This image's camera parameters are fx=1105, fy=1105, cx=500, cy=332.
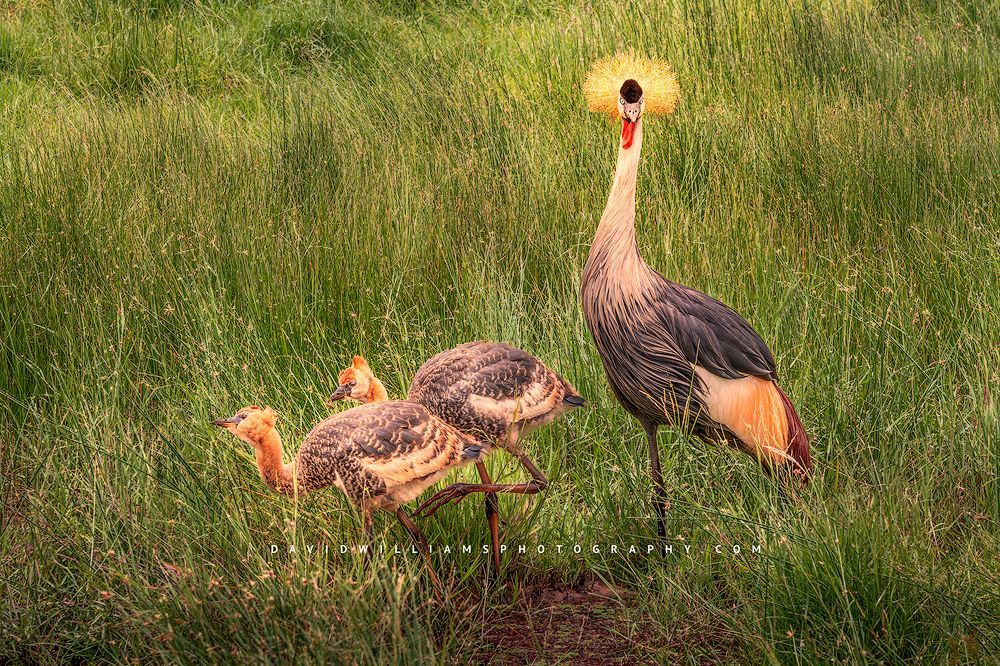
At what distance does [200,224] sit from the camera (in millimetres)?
5570

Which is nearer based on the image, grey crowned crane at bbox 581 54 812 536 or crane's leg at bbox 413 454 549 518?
crane's leg at bbox 413 454 549 518

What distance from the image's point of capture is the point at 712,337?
3607mm

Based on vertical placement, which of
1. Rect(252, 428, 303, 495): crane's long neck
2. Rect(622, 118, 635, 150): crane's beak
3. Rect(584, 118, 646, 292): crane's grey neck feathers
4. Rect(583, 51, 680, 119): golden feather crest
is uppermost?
Rect(583, 51, 680, 119): golden feather crest

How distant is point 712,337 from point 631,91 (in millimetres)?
835

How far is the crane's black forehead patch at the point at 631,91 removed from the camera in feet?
11.5

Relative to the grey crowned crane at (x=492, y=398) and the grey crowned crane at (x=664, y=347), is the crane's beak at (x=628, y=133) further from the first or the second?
the grey crowned crane at (x=492, y=398)

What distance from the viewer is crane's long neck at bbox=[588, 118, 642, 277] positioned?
11.5 feet

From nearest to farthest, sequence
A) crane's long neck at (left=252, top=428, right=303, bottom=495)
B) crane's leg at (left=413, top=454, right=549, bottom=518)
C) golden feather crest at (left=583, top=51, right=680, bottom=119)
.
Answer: crane's leg at (left=413, top=454, right=549, bottom=518)
crane's long neck at (left=252, top=428, right=303, bottom=495)
golden feather crest at (left=583, top=51, right=680, bottom=119)

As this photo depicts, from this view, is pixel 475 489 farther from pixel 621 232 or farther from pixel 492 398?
pixel 621 232

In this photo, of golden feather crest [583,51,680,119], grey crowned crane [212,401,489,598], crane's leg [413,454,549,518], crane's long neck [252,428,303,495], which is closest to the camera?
grey crowned crane [212,401,489,598]

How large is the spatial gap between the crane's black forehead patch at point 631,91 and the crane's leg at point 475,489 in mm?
1183

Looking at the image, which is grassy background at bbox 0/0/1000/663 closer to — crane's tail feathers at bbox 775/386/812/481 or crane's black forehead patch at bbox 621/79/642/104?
crane's tail feathers at bbox 775/386/812/481

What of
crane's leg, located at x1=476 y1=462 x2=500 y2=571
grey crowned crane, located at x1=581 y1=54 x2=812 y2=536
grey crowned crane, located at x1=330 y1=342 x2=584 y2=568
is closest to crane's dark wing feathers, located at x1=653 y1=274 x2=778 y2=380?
grey crowned crane, located at x1=581 y1=54 x2=812 y2=536

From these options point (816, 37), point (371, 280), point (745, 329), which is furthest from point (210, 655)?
point (816, 37)
